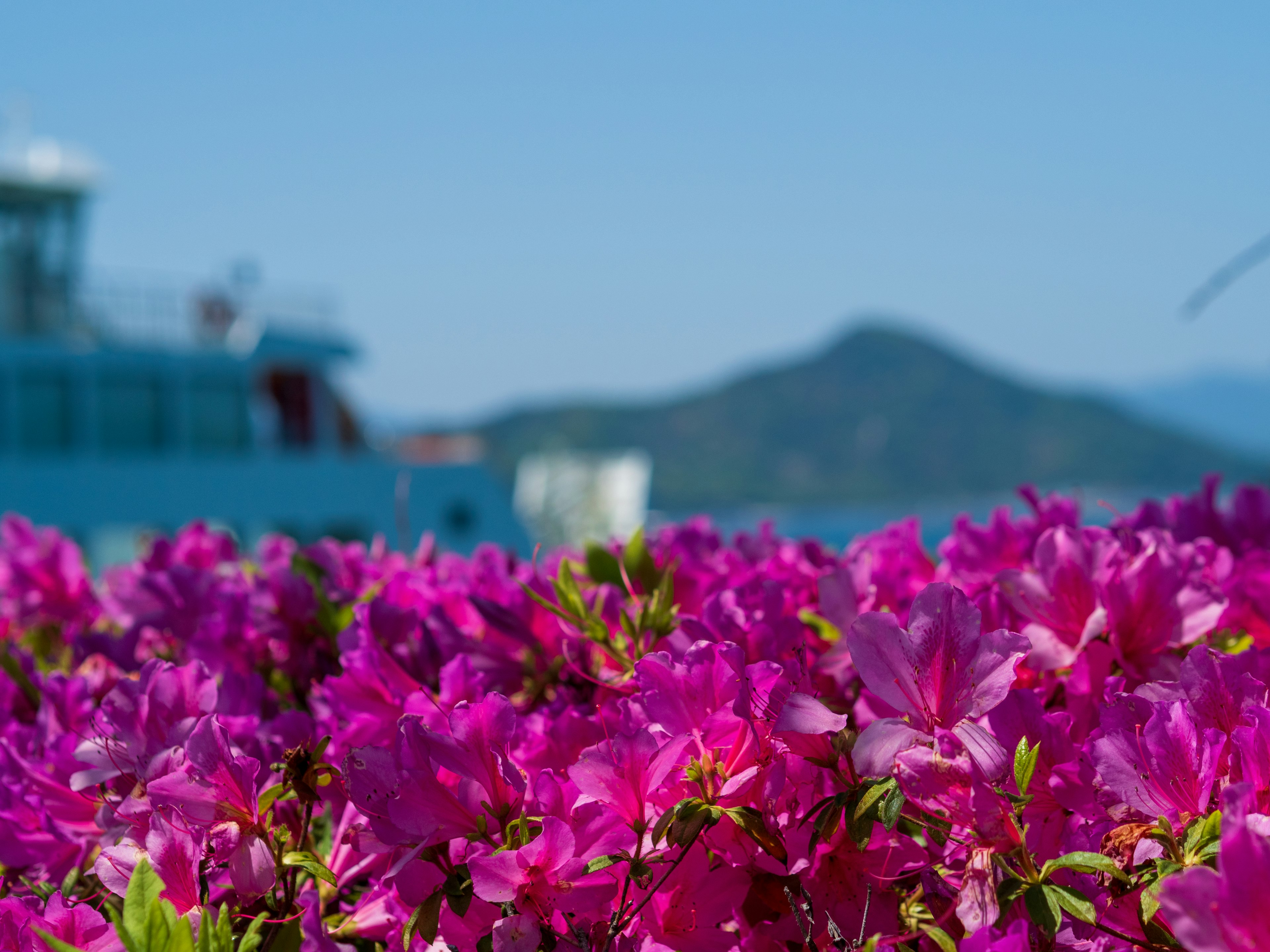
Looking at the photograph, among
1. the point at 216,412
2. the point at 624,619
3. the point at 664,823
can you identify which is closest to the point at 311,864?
the point at 664,823

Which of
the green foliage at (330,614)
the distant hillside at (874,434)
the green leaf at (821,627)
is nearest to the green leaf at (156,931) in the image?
the green foliage at (330,614)

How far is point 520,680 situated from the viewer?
1553 millimetres

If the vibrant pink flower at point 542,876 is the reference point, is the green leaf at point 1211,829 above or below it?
above

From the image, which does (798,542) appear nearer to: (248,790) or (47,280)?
(248,790)

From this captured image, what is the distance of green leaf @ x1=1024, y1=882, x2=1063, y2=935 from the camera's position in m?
0.92

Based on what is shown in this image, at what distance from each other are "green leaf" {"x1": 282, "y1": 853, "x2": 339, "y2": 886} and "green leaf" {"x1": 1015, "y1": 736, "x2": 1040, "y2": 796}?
1.93 ft

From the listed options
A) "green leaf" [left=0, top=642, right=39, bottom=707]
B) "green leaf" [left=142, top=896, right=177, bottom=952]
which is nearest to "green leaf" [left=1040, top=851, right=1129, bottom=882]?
"green leaf" [left=142, top=896, right=177, bottom=952]

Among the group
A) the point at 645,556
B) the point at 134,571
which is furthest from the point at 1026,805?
the point at 134,571

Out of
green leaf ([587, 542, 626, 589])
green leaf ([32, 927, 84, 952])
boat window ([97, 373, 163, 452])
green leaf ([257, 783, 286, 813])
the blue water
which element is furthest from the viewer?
boat window ([97, 373, 163, 452])

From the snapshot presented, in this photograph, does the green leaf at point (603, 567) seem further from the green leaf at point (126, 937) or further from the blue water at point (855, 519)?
the green leaf at point (126, 937)

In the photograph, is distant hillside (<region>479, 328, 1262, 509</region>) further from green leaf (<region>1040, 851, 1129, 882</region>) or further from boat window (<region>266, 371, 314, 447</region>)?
green leaf (<region>1040, 851, 1129, 882</region>)

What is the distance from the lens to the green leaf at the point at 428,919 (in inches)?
39.3

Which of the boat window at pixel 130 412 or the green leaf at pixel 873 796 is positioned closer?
the green leaf at pixel 873 796

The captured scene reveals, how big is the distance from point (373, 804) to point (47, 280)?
18.6 m
